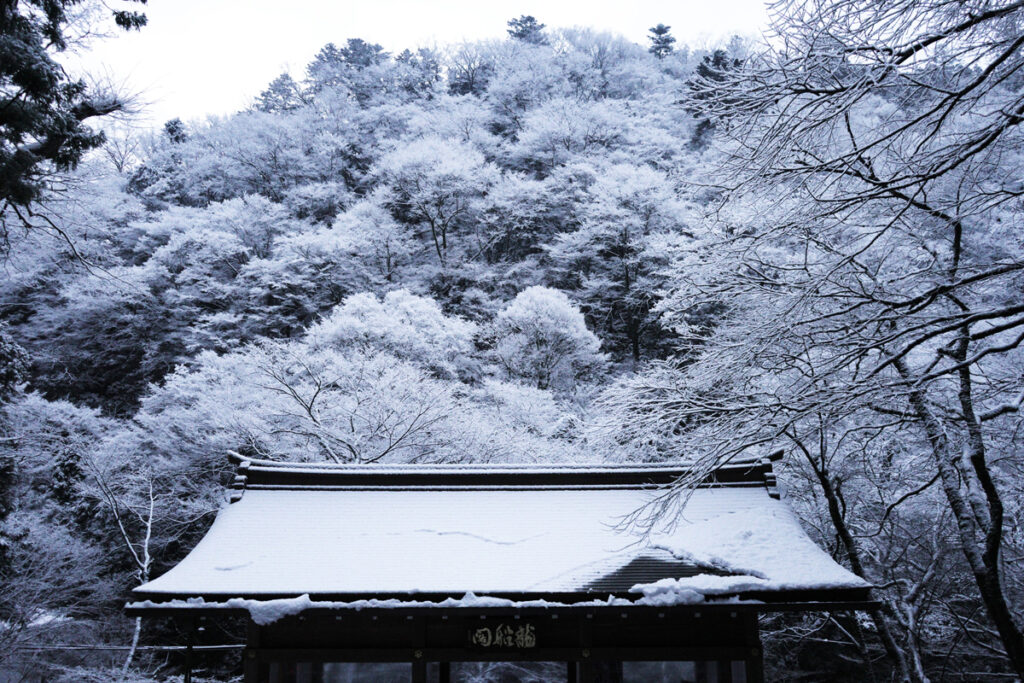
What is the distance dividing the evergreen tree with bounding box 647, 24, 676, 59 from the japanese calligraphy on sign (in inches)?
1563

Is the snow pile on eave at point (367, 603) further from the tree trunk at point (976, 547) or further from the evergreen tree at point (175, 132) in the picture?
the evergreen tree at point (175, 132)

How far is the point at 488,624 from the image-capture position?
18.6 feet

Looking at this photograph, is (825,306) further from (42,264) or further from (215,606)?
(42,264)

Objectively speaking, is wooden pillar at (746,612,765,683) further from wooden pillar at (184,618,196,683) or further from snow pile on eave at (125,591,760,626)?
wooden pillar at (184,618,196,683)

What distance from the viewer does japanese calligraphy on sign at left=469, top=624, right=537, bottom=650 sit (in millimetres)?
5664

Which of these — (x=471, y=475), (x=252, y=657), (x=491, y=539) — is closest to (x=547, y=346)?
(x=471, y=475)

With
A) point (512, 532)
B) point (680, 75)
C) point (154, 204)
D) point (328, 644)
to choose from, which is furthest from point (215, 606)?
point (680, 75)

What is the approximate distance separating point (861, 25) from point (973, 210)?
5.10 ft

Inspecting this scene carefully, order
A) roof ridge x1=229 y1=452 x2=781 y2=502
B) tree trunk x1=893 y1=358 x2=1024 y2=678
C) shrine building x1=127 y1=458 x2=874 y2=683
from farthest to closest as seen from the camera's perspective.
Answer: roof ridge x1=229 y1=452 x2=781 y2=502 → shrine building x1=127 y1=458 x2=874 y2=683 → tree trunk x1=893 y1=358 x2=1024 y2=678

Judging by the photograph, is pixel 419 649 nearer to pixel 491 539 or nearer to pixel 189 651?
pixel 491 539

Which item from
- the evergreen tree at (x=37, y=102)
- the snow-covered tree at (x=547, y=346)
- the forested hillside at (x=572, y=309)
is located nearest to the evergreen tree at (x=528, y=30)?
the forested hillside at (x=572, y=309)

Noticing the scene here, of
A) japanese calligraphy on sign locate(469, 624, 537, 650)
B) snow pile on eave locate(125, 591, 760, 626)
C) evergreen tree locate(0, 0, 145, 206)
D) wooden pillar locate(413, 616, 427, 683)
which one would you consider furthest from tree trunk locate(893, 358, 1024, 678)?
evergreen tree locate(0, 0, 145, 206)

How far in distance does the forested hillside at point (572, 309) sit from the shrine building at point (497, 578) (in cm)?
100

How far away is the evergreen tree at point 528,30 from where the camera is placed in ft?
123
